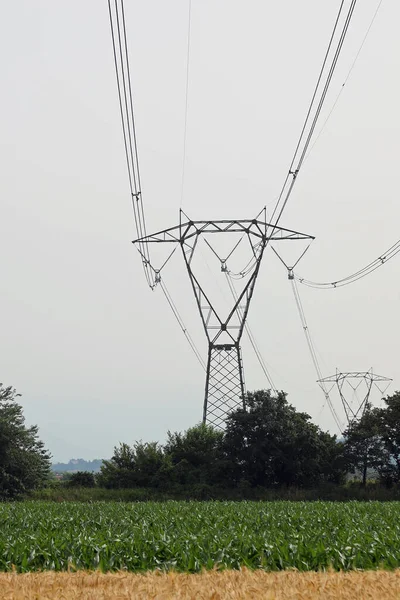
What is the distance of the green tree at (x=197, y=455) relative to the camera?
6956cm

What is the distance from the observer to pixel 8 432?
6606 centimetres

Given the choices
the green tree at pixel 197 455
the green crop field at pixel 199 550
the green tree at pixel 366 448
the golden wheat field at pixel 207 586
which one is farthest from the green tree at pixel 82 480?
the golden wheat field at pixel 207 586

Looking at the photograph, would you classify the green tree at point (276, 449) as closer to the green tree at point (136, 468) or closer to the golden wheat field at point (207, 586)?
the green tree at point (136, 468)

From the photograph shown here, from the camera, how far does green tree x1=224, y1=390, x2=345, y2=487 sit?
6950 centimetres

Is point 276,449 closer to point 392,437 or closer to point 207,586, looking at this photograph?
point 392,437

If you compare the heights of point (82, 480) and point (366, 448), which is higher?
point (366, 448)

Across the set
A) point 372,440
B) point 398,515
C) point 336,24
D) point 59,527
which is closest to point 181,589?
point 336,24

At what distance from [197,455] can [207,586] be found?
2342 inches

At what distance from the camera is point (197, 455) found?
71688 mm

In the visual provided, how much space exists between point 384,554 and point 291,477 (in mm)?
51467

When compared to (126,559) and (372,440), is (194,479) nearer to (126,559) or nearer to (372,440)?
(372,440)

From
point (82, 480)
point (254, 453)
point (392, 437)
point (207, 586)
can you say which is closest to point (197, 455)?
point (254, 453)

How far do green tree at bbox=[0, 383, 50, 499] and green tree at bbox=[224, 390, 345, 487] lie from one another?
16.9 metres

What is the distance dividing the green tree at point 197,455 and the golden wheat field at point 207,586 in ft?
180
